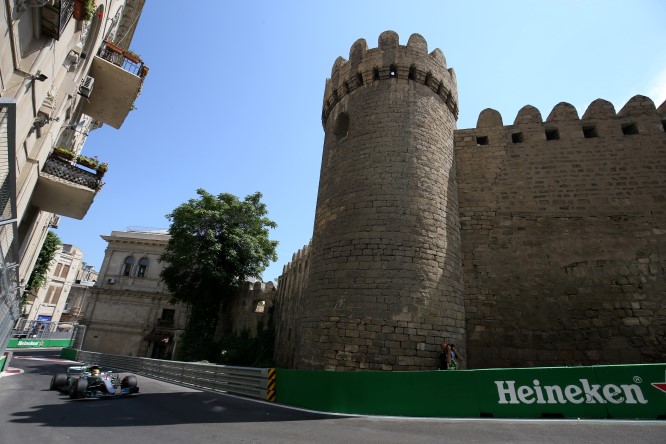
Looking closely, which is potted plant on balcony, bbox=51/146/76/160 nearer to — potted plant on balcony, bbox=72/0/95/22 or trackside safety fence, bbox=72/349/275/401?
potted plant on balcony, bbox=72/0/95/22

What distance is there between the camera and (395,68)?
11.5m

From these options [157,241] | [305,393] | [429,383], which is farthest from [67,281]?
[429,383]

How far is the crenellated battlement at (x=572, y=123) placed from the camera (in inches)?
483

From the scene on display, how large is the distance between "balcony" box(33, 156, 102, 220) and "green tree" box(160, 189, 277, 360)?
946 cm

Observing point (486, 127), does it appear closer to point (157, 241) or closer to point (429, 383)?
point (429, 383)

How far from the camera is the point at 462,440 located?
510 cm

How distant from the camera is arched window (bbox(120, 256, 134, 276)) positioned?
1403 inches

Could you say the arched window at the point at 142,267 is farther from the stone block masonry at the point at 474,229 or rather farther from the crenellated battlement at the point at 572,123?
the crenellated battlement at the point at 572,123

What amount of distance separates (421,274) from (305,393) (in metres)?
4.30

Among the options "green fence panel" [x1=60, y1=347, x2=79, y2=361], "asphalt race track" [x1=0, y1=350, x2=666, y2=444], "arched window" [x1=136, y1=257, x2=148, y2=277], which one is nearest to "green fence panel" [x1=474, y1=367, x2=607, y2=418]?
"asphalt race track" [x1=0, y1=350, x2=666, y2=444]

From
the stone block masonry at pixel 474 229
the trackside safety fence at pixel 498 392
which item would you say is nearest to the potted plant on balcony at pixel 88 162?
the stone block masonry at pixel 474 229

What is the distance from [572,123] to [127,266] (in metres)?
40.3

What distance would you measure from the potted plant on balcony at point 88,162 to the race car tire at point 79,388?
22.5 feet

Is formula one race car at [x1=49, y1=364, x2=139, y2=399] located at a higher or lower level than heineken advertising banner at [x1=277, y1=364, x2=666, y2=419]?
lower
